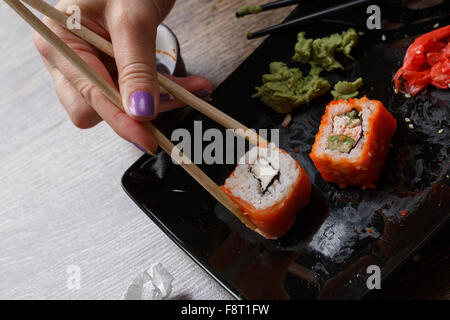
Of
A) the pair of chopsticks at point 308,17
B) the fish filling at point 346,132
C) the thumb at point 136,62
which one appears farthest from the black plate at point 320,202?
the thumb at point 136,62

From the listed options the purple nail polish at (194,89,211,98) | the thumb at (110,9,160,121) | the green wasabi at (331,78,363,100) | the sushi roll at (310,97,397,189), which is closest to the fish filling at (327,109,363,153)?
the sushi roll at (310,97,397,189)

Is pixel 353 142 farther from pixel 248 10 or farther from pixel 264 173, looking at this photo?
pixel 248 10

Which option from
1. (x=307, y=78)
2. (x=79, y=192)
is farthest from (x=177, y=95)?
(x=79, y=192)

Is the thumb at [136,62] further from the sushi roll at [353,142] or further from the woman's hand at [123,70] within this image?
the sushi roll at [353,142]

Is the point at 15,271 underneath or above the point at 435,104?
underneath

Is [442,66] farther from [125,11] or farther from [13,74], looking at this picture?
[13,74]
